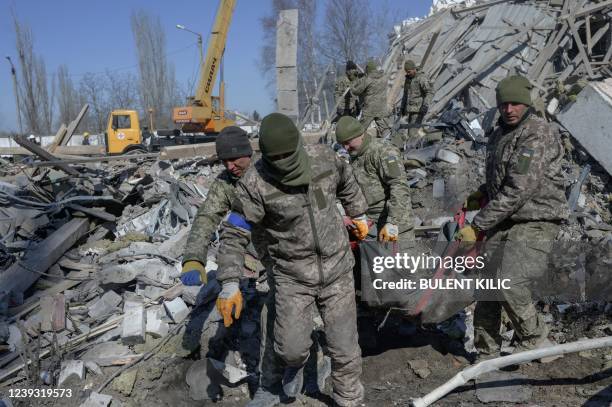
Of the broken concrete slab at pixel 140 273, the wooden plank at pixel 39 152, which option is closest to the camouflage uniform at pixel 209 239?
the broken concrete slab at pixel 140 273

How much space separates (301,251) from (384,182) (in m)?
1.42

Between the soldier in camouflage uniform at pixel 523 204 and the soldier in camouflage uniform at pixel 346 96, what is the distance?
20.4ft

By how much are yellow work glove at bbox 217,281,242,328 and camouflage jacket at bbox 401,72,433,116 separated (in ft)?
23.1

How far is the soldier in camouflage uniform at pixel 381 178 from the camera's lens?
13.0 ft

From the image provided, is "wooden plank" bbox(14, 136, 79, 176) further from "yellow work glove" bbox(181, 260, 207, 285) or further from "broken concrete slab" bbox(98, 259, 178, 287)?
"yellow work glove" bbox(181, 260, 207, 285)

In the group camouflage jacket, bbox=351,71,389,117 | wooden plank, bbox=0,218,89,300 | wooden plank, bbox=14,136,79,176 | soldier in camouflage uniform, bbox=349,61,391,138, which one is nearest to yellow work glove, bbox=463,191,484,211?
wooden plank, bbox=0,218,89,300

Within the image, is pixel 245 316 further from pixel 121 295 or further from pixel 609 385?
pixel 609 385

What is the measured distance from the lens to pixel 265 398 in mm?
3334

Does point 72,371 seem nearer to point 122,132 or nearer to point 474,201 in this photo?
point 474,201

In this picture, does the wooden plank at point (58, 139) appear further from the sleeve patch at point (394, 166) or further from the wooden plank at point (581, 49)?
the wooden plank at point (581, 49)

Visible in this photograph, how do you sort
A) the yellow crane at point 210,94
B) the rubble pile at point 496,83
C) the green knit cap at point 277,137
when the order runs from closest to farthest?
1. the green knit cap at point 277,137
2. the rubble pile at point 496,83
3. the yellow crane at point 210,94

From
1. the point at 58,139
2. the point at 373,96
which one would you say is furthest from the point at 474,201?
the point at 58,139

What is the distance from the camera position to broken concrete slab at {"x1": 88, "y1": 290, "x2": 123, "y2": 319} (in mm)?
4660

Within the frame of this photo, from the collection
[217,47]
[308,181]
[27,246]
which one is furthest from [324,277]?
[217,47]
